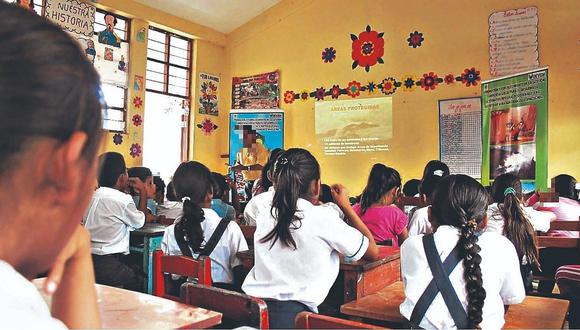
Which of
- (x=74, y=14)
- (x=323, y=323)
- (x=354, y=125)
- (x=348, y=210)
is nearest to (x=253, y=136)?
(x=354, y=125)

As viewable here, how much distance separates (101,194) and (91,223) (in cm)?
18

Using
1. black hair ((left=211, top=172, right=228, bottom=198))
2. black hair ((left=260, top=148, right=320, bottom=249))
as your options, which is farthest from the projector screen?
black hair ((left=260, top=148, right=320, bottom=249))

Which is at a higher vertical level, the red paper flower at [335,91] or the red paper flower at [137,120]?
the red paper flower at [335,91]

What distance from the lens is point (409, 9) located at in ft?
19.3

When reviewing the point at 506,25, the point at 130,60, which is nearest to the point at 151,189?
the point at 130,60

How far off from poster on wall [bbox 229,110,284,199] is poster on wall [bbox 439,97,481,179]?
217cm

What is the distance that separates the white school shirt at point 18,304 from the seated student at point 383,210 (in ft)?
Result: 8.11

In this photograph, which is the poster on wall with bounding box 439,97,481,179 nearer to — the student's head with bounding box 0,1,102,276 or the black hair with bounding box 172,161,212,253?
the black hair with bounding box 172,161,212,253

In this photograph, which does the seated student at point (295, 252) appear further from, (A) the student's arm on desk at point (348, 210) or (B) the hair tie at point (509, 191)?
(B) the hair tie at point (509, 191)

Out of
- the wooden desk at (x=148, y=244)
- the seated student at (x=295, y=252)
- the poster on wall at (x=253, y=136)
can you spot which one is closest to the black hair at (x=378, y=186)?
the seated student at (x=295, y=252)

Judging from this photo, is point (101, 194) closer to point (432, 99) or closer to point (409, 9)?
point (432, 99)

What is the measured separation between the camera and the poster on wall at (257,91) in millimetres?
6879

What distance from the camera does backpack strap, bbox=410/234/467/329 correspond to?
137 cm

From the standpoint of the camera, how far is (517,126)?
4363mm
